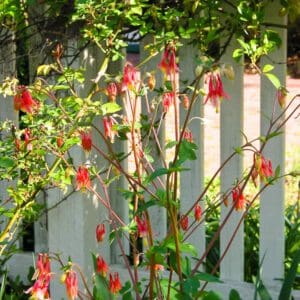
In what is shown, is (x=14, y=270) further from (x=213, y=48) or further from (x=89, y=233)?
(x=213, y=48)

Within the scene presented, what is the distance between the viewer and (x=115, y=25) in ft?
9.47

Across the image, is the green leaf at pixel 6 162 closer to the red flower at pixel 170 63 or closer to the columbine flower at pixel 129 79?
the columbine flower at pixel 129 79

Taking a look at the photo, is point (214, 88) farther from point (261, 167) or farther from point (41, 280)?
point (41, 280)

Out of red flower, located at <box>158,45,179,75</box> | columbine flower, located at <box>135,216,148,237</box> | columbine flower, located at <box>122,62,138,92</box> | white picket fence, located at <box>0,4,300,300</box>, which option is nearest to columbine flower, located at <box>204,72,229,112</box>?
red flower, located at <box>158,45,179,75</box>

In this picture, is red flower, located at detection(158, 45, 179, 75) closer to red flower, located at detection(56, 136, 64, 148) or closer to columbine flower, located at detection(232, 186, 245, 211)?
columbine flower, located at detection(232, 186, 245, 211)

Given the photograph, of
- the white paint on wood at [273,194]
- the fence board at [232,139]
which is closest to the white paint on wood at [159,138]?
the fence board at [232,139]

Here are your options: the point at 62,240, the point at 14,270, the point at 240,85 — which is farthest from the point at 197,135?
the point at 14,270

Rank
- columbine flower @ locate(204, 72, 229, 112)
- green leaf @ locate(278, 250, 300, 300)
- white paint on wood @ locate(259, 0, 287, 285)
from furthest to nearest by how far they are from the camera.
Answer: white paint on wood @ locate(259, 0, 287, 285) < green leaf @ locate(278, 250, 300, 300) < columbine flower @ locate(204, 72, 229, 112)

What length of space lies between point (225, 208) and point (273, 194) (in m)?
0.21

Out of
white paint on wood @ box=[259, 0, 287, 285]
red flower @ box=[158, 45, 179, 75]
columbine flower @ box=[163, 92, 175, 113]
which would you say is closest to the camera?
red flower @ box=[158, 45, 179, 75]

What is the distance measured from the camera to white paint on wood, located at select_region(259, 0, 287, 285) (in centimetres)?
300

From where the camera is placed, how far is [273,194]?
3.10m

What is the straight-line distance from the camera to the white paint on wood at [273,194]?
3.00 m

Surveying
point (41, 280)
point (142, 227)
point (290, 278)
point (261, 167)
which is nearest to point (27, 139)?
point (142, 227)
